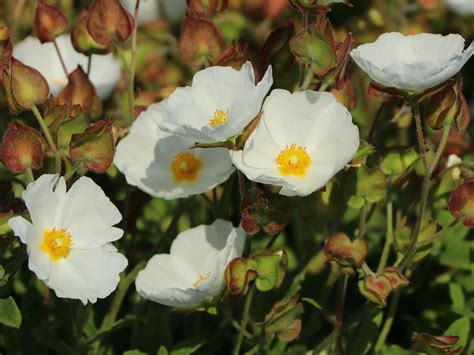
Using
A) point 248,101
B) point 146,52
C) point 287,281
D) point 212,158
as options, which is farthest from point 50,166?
point 146,52

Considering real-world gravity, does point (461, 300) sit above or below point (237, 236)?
below

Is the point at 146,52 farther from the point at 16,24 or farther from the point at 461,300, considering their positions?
the point at 461,300

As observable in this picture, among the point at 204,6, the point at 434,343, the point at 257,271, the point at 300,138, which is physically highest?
the point at 204,6

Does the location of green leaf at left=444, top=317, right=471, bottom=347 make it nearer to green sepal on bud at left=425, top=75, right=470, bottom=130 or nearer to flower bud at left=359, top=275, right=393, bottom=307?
flower bud at left=359, top=275, right=393, bottom=307

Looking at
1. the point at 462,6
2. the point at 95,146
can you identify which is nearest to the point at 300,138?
the point at 95,146

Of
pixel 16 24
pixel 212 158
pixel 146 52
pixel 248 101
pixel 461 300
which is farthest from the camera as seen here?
pixel 146 52

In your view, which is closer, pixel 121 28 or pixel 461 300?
pixel 121 28

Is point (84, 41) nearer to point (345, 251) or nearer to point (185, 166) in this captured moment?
point (185, 166)
